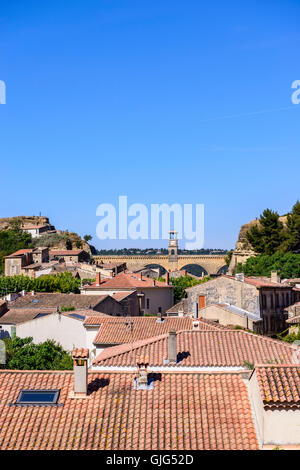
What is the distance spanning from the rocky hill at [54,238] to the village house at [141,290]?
147 ft

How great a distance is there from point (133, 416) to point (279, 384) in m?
2.37

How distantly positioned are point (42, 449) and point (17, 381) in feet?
7.58

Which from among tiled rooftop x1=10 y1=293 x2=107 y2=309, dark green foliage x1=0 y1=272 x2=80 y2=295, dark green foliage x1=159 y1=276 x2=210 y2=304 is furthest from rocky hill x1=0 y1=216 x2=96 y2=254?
tiled rooftop x1=10 y1=293 x2=107 y2=309

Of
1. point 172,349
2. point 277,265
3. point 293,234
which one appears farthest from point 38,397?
point 293,234

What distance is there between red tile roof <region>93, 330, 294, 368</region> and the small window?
19.6 ft

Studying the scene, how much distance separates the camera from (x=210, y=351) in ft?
59.5

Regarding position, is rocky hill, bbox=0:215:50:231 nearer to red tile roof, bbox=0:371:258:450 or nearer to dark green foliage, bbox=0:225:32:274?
dark green foliage, bbox=0:225:32:274

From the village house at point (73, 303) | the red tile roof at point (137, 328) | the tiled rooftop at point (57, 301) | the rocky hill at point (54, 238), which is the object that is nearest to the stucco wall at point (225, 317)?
the red tile roof at point (137, 328)

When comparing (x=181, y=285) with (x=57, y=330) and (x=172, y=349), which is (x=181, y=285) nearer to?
(x=57, y=330)

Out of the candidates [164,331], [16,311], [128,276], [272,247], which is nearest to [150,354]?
[164,331]

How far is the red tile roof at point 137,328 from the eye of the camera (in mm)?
22812

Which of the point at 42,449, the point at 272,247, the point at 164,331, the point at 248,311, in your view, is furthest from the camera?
the point at 272,247
